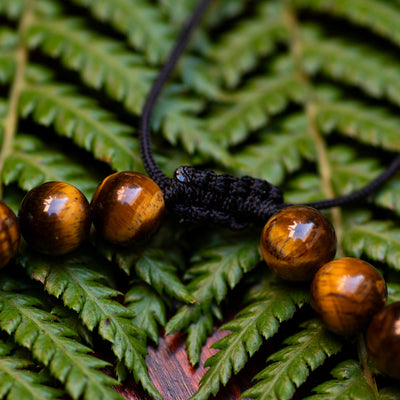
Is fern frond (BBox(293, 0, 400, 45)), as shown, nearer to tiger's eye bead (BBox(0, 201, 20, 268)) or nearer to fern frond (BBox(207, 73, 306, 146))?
fern frond (BBox(207, 73, 306, 146))

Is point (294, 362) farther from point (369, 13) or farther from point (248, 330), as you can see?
point (369, 13)

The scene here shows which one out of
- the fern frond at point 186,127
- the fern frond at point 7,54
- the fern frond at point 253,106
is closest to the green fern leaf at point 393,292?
the fern frond at point 186,127

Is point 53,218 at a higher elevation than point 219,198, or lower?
lower

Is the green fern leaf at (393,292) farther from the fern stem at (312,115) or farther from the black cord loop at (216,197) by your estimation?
the black cord loop at (216,197)

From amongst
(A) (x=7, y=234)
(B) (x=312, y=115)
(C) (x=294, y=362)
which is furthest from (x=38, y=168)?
(B) (x=312, y=115)

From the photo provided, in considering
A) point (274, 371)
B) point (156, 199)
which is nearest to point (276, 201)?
point (156, 199)

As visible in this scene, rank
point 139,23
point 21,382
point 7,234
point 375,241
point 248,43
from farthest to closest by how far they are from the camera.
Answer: point 248,43 < point 139,23 < point 375,241 < point 7,234 < point 21,382
